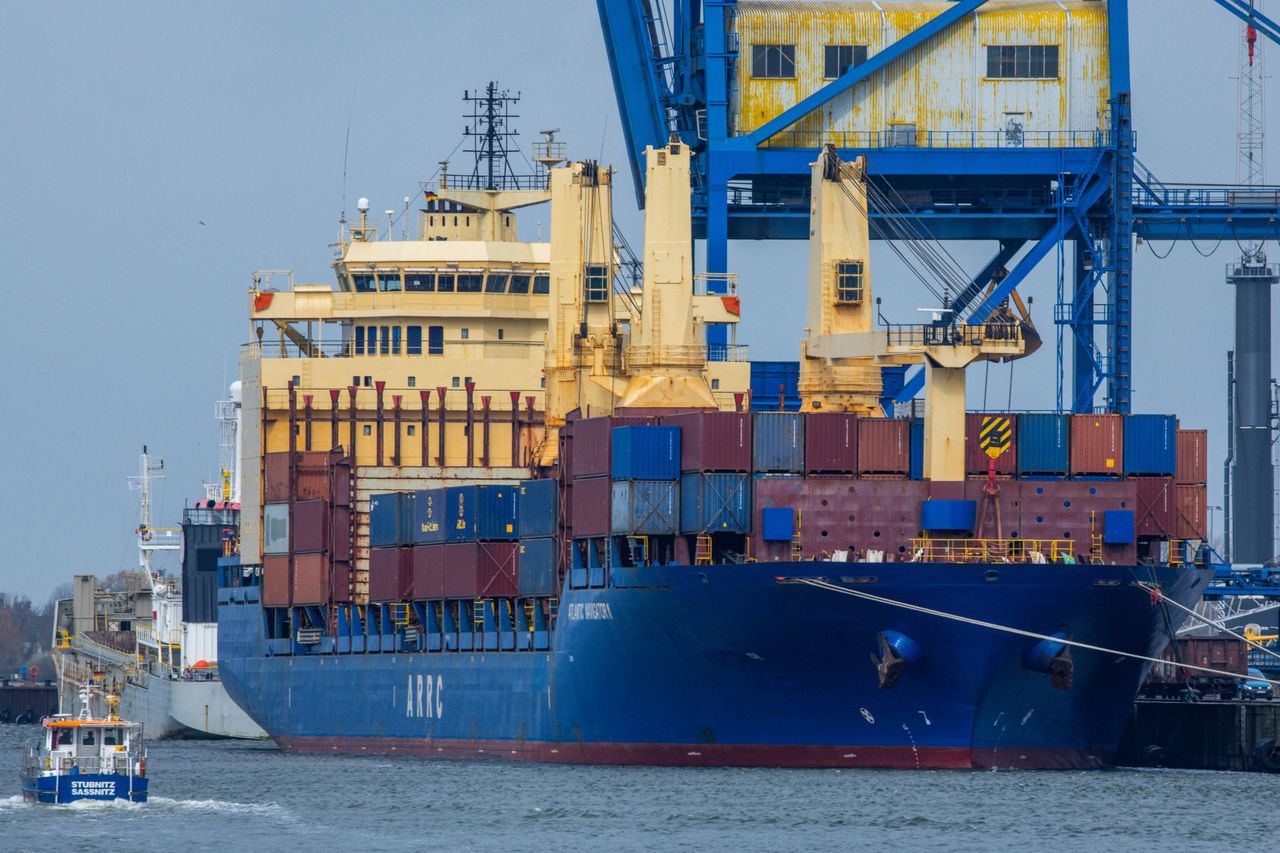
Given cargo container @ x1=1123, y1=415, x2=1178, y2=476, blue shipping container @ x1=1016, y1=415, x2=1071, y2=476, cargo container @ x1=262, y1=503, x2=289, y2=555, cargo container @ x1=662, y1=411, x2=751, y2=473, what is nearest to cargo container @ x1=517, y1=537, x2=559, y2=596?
cargo container @ x1=662, y1=411, x2=751, y2=473

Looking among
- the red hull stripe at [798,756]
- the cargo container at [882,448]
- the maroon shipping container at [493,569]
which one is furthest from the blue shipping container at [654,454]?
the maroon shipping container at [493,569]

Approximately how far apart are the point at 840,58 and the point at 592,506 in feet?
66.4

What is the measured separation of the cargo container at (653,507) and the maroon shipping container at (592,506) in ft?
3.59

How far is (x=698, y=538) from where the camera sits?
184 feet

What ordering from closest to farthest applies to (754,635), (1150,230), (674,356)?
(754,635) < (674,356) < (1150,230)

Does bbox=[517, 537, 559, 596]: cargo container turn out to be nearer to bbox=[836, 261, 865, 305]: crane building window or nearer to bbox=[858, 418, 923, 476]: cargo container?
bbox=[836, 261, 865, 305]: crane building window

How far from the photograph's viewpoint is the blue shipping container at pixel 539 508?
6153cm

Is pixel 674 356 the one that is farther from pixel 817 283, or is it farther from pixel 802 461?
pixel 802 461

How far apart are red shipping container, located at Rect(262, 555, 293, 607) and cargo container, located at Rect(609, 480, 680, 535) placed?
19.3 m

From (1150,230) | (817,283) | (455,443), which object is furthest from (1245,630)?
(817,283)

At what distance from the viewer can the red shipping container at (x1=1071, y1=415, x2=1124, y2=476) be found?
182 ft

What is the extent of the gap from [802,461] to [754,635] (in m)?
3.59

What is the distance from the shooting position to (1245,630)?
332 feet

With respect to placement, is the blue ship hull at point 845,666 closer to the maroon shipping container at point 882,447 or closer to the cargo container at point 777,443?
the cargo container at point 777,443
